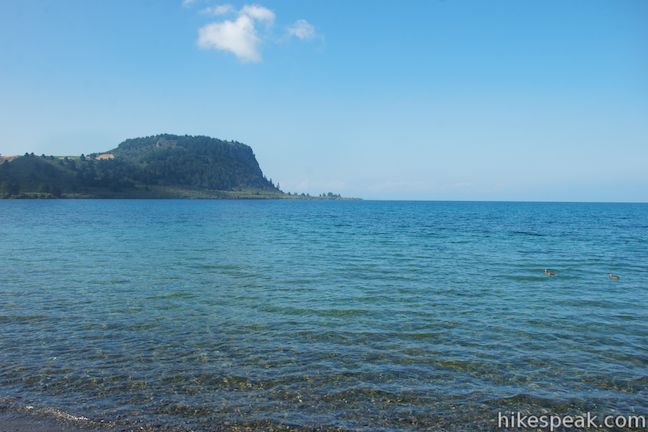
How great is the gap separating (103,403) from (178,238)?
45.3 m

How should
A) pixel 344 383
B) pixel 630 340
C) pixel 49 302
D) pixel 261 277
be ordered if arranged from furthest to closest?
pixel 261 277
pixel 49 302
pixel 630 340
pixel 344 383

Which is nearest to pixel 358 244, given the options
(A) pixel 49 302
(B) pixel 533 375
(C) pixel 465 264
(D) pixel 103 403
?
(C) pixel 465 264

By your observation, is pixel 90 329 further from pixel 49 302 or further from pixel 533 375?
pixel 533 375

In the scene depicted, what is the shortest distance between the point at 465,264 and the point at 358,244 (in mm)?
16076

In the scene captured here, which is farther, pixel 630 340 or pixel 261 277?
pixel 261 277

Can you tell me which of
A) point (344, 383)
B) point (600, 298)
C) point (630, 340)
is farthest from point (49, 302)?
point (600, 298)

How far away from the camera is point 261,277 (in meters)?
28.3

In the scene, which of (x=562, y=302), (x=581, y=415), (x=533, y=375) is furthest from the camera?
(x=562, y=302)

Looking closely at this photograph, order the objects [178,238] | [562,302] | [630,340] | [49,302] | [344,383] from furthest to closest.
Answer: [178,238] < [562,302] < [49,302] < [630,340] < [344,383]

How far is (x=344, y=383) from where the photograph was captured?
1207cm

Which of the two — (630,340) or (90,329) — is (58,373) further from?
(630,340)

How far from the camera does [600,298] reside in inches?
906

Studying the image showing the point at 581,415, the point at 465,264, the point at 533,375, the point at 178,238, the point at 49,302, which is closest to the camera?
the point at 581,415

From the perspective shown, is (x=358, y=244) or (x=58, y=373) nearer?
(x=58, y=373)
